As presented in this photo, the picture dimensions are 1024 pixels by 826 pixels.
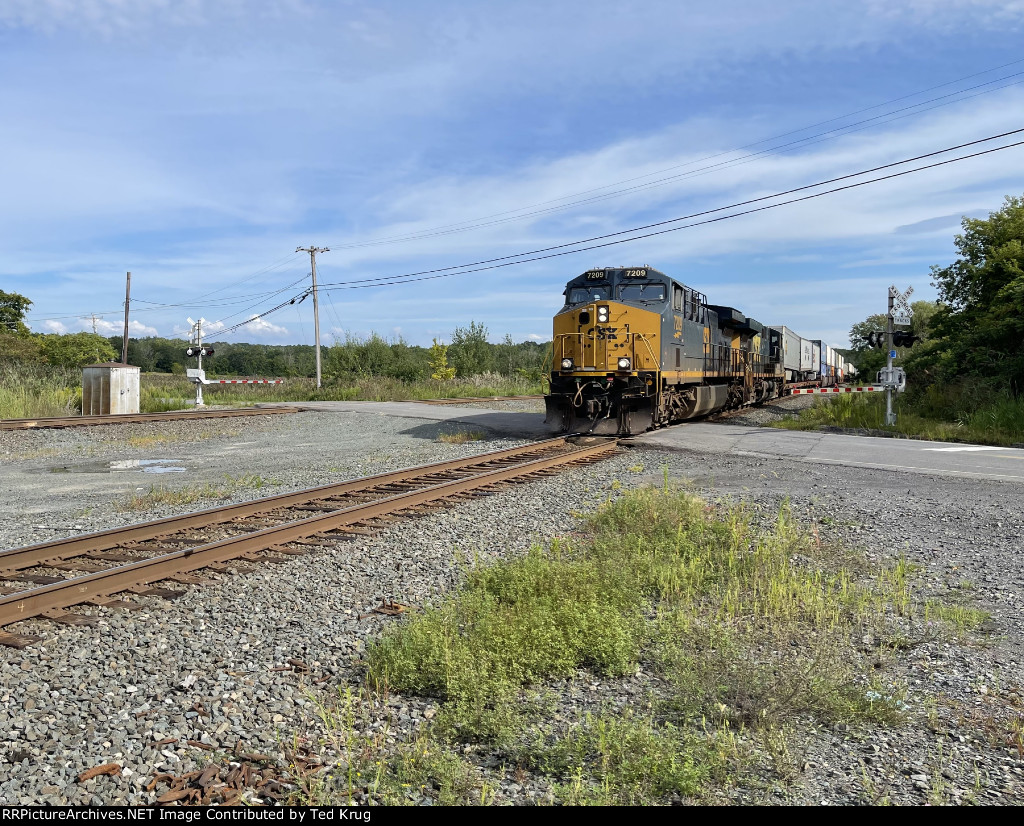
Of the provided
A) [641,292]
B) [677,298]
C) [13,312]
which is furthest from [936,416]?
[13,312]

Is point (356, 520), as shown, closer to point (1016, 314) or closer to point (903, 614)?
point (903, 614)

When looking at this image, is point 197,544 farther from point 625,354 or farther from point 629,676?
point 625,354

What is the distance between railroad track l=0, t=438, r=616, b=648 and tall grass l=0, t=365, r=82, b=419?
14.2 meters

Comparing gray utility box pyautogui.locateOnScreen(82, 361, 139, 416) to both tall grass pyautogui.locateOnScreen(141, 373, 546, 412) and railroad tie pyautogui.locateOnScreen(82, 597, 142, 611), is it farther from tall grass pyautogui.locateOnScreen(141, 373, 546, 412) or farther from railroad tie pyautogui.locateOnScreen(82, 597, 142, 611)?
railroad tie pyautogui.locateOnScreen(82, 597, 142, 611)

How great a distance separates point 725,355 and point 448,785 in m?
18.7

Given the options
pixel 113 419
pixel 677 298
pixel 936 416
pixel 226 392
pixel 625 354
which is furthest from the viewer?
pixel 226 392

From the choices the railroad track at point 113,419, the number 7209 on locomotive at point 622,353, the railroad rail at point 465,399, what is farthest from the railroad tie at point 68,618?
the railroad rail at point 465,399

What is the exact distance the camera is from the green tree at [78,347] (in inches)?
2596

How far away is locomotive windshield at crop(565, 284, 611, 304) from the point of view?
1498 cm

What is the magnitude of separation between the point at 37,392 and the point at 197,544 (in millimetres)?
18880

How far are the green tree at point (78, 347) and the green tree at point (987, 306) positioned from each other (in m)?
64.1

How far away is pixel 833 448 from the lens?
44.3 ft

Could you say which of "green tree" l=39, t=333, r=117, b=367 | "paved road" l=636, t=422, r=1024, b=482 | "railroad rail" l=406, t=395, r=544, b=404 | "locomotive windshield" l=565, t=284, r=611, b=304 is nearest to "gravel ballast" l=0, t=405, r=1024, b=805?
"paved road" l=636, t=422, r=1024, b=482

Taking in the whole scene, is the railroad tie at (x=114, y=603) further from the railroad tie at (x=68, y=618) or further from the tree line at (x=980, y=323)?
the tree line at (x=980, y=323)
